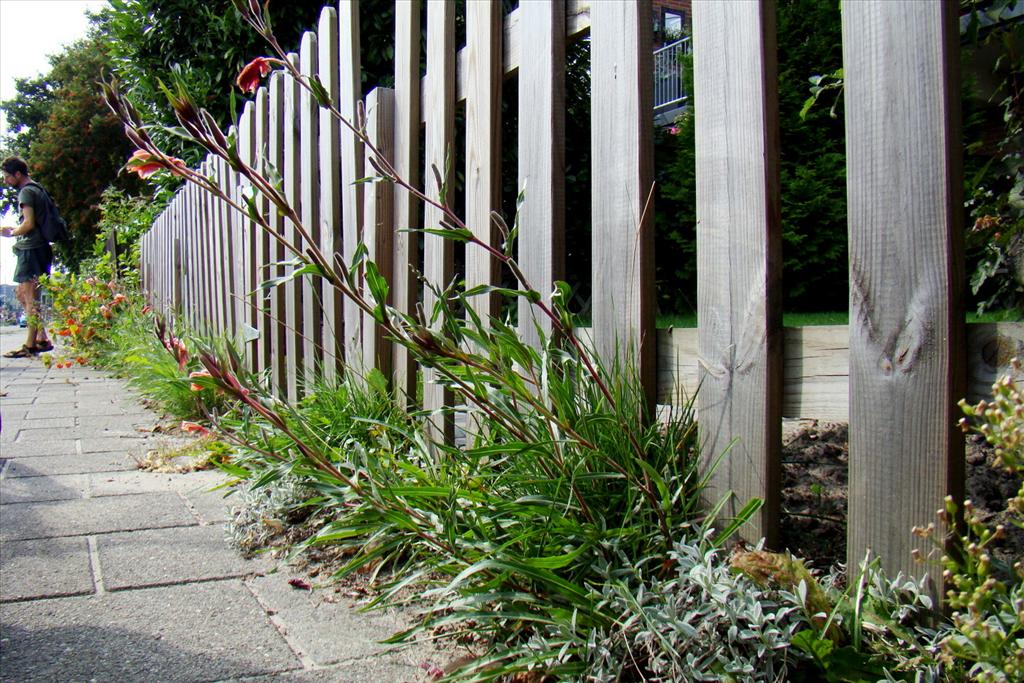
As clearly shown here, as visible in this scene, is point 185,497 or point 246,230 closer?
point 185,497

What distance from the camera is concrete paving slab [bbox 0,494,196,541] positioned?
8.12 feet

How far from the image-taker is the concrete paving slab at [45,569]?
6.45 ft

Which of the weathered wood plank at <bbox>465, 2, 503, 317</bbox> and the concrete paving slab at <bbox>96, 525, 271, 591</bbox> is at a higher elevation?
the weathered wood plank at <bbox>465, 2, 503, 317</bbox>

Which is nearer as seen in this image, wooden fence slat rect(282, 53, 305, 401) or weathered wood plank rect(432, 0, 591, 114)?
weathered wood plank rect(432, 0, 591, 114)

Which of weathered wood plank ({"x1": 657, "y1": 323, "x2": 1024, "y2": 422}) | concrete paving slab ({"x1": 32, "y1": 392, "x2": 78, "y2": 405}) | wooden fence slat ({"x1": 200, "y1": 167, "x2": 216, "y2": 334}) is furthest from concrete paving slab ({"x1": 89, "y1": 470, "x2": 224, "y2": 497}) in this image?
wooden fence slat ({"x1": 200, "y1": 167, "x2": 216, "y2": 334})

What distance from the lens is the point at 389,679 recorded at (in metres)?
1.50

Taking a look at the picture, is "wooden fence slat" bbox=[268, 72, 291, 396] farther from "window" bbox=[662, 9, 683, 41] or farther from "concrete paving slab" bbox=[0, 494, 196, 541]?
"window" bbox=[662, 9, 683, 41]

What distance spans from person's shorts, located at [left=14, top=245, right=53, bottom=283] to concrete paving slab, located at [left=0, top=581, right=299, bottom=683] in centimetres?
891

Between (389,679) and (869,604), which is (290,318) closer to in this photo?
(389,679)

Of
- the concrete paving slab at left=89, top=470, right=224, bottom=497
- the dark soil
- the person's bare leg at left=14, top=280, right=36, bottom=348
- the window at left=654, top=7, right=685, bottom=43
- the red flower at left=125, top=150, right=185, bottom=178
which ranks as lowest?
the concrete paving slab at left=89, top=470, right=224, bottom=497

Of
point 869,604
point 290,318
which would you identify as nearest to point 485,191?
point 869,604

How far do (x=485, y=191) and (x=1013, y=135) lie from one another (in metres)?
1.24

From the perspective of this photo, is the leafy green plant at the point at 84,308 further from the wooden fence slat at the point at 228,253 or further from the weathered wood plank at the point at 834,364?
the weathered wood plank at the point at 834,364

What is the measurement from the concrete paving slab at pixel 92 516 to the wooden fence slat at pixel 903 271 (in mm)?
1983
